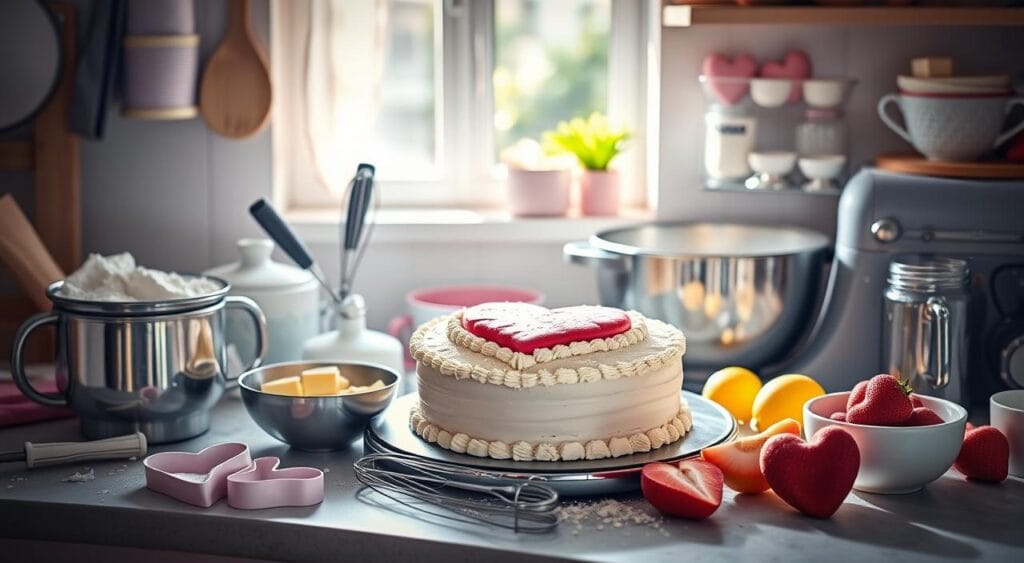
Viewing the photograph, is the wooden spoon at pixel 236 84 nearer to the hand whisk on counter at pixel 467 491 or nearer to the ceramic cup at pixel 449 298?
the ceramic cup at pixel 449 298

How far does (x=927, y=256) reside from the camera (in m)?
1.63

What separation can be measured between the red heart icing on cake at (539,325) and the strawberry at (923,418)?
32 cm

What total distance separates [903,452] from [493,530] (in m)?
0.44

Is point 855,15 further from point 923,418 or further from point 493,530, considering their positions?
point 493,530

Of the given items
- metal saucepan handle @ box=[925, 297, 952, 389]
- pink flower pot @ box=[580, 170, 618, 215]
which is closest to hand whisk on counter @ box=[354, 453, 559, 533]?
metal saucepan handle @ box=[925, 297, 952, 389]

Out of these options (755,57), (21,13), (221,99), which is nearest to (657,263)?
(755,57)

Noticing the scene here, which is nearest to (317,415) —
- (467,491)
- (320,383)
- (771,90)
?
(320,383)

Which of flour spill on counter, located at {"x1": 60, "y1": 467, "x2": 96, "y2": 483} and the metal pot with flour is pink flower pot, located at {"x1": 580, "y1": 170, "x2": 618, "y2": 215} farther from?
flour spill on counter, located at {"x1": 60, "y1": 467, "x2": 96, "y2": 483}

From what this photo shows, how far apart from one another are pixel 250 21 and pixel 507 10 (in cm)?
44

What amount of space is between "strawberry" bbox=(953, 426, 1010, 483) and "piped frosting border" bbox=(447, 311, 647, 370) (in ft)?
1.23

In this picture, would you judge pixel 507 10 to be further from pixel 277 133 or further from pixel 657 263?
pixel 657 263

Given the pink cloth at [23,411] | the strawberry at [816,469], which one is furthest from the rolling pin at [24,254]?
the strawberry at [816,469]

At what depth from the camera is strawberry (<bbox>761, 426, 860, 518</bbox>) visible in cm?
125

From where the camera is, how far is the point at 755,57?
6.31 ft
